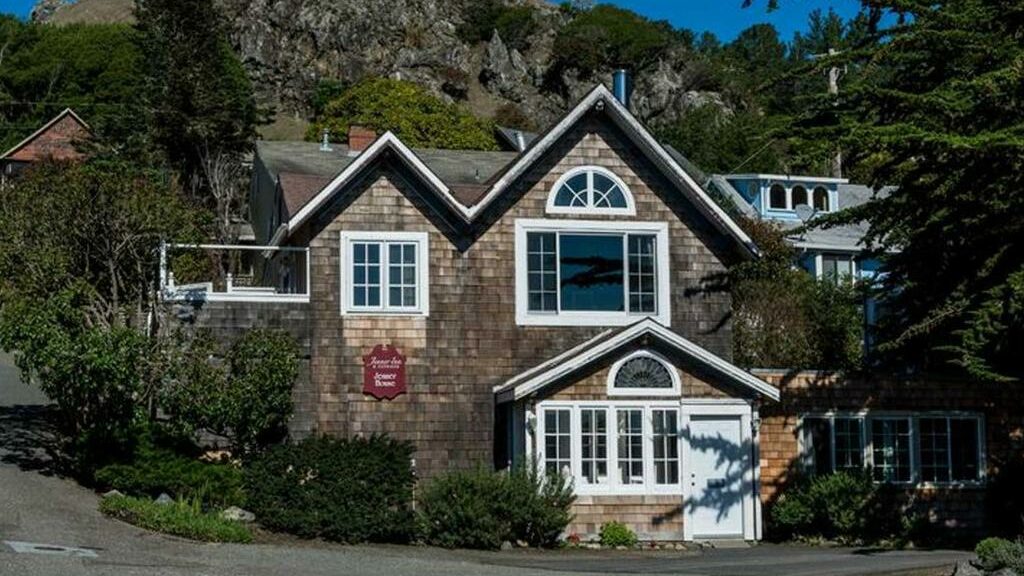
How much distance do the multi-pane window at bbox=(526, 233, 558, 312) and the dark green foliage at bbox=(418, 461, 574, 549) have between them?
369 cm

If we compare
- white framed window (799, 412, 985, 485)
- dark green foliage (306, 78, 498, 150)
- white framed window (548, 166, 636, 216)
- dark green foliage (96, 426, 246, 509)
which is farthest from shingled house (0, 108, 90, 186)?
white framed window (799, 412, 985, 485)

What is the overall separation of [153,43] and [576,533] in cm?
4783

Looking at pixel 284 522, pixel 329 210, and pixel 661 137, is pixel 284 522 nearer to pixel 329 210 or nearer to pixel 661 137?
pixel 329 210

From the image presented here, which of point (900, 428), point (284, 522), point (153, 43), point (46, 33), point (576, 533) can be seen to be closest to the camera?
point (284, 522)

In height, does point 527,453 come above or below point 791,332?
below

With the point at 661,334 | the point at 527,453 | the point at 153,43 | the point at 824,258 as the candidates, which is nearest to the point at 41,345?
the point at 527,453

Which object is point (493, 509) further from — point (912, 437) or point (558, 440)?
point (912, 437)

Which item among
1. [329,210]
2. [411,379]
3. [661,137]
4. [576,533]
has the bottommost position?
[576,533]

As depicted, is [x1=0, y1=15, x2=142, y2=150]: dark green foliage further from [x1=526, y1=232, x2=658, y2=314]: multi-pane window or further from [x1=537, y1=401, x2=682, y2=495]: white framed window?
[x1=537, y1=401, x2=682, y2=495]: white framed window

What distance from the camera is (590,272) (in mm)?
29266

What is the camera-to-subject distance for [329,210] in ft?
92.9

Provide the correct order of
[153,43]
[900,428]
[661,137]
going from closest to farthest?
[900,428] < [153,43] < [661,137]

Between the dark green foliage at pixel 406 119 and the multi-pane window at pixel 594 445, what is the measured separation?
38161 millimetres

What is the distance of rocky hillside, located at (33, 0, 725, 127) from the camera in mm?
111562
